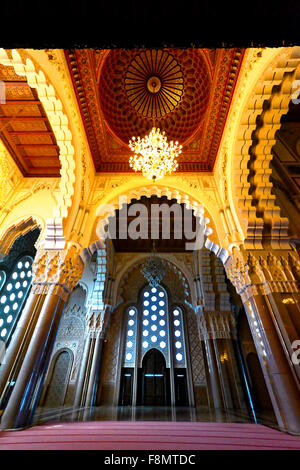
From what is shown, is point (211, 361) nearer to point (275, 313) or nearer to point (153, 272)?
point (153, 272)

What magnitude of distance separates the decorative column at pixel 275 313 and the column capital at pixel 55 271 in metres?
3.86

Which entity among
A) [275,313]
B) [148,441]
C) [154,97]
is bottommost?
[148,441]

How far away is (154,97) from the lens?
6129 mm

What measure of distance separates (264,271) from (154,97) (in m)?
5.59

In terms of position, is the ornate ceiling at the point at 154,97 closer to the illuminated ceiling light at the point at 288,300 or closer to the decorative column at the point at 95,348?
the illuminated ceiling light at the point at 288,300

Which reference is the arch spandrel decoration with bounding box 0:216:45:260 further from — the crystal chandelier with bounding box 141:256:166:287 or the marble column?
the marble column

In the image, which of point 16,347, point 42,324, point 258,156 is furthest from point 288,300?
point 16,347

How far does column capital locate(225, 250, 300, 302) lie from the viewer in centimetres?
443

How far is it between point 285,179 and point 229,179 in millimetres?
2779

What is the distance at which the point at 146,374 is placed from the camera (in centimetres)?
911

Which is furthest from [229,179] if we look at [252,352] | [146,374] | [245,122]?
[146,374]

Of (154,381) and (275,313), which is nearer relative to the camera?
(275,313)

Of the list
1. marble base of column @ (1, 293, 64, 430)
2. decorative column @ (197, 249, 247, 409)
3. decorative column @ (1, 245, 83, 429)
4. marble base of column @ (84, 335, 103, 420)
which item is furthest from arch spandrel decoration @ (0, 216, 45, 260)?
decorative column @ (197, 249, 247, 409)

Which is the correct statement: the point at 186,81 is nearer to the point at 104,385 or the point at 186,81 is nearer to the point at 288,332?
the point at 288,332
